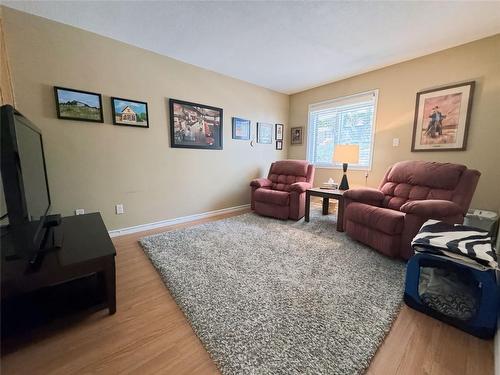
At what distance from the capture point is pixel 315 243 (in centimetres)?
232

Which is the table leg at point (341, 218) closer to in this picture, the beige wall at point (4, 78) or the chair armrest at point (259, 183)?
the chair armrest at point (259, 183)

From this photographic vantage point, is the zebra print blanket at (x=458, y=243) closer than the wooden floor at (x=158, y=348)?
No

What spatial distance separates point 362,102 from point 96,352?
416 centimetres

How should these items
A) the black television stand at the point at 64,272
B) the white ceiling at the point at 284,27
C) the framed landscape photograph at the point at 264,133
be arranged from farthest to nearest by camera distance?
the framed landscape photograph at the point at 264,133, the white ceiling at the point at 284,27, the black television stand at the point at 64,272

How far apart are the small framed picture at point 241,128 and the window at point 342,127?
132cm

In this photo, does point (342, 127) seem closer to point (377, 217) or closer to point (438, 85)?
point (438, 85)

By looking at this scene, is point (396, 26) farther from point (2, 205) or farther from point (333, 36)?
point (2, 205)

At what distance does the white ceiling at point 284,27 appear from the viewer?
72.5 inches

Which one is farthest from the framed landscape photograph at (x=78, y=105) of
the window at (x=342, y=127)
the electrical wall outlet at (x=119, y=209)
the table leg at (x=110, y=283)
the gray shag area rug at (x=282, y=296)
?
the window at (x=342, y=127)

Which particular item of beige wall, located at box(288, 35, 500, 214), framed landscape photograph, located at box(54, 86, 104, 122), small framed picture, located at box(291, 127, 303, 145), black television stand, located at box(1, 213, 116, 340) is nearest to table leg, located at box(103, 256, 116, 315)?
black television stand, located at box(1, 213, 116, 340)

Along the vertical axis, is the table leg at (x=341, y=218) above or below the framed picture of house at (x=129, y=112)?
below

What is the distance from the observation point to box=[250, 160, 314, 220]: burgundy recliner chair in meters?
3.07

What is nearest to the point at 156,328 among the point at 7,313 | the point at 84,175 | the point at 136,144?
the point at 7,313

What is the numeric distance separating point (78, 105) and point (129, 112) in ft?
1.58
